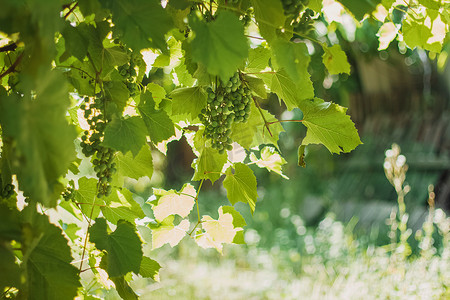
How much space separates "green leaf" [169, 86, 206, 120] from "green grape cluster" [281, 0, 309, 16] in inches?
→ 9.6

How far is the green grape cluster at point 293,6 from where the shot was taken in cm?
54

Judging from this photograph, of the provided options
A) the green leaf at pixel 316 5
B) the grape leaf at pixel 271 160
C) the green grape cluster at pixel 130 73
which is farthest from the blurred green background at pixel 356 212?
the green grape cluster at pixel 130 73

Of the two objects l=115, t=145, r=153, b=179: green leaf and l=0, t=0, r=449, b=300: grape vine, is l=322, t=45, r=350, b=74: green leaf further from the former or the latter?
l=115, t=145, r=153, b=179: green leaf

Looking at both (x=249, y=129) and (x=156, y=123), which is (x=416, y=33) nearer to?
(x=249, y=129)

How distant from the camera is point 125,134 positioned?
1.94 ft

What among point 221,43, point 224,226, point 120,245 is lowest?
point 224,226

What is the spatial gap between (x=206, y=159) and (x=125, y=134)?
0.71ft

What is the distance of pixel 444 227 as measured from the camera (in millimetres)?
2486

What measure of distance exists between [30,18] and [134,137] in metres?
0.23

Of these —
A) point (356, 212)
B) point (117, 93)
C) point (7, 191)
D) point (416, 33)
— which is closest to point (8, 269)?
point (7, 191)

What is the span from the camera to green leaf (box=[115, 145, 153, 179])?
2.42 ft

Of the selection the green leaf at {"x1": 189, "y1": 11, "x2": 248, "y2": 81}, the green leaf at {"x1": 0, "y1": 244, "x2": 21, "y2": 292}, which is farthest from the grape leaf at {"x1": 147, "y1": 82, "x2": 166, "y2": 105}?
the green leaf at {"x1": 0, "y1": 244, "x2": 21, "y2": 292}

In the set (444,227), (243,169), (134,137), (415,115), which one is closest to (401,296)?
(444,227)

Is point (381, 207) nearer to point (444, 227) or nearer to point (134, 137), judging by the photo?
point (444, 227)
